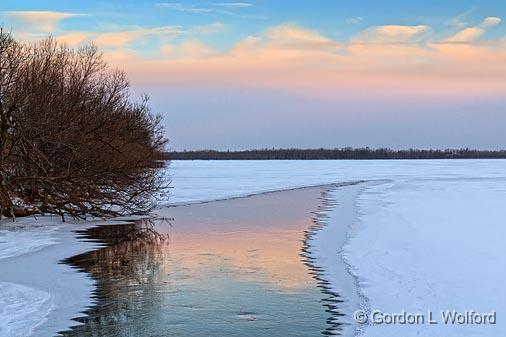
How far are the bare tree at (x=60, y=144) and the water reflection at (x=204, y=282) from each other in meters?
2.27

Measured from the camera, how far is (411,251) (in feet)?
40.6

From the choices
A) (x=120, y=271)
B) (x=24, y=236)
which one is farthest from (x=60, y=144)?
(x=120, y=271)

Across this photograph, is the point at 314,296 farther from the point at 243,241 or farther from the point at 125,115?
the point at 125,115

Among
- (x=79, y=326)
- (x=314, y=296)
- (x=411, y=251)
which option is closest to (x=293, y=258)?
(x=411, y=251)

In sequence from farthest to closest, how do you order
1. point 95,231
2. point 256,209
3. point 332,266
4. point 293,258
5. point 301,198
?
point 301,198 < point 256,209 < point 95,231 < point 293,258 < point 332,266

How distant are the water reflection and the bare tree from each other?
7.45 feet

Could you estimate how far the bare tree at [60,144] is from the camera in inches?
699

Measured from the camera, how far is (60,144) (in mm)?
18328

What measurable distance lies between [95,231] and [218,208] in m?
7.14

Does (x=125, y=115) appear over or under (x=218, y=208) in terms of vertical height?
over
